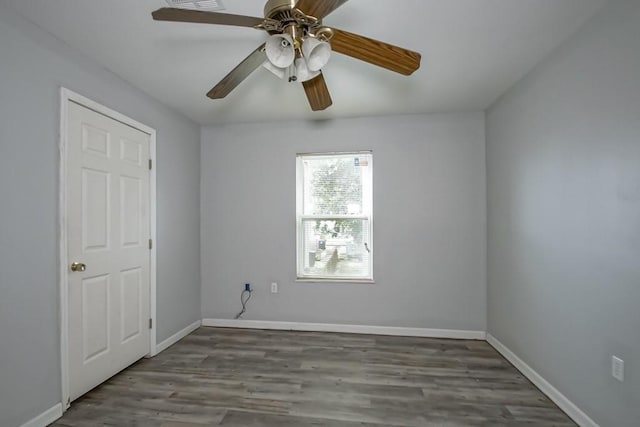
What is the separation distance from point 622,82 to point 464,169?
170 cm

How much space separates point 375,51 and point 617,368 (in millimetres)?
2153

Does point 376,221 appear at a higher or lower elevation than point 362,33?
lower

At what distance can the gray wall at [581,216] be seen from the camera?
5.08 ft

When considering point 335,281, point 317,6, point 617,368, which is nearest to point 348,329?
point 335,281

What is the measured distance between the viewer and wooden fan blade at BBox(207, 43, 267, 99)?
1559 mm

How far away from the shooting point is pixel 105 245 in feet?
7.64

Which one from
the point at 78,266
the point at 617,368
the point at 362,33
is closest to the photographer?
the point at 617,368

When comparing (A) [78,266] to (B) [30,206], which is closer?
(B) [30,206]

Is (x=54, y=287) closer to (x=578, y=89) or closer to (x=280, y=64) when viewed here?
(x=280, y=64)

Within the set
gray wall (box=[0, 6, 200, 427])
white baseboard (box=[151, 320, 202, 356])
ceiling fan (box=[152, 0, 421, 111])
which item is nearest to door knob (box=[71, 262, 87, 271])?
gray wall (box=[0, 6, 200, 427])

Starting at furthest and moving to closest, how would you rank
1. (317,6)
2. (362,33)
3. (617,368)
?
(362,33)
(617,368)
(317,6)

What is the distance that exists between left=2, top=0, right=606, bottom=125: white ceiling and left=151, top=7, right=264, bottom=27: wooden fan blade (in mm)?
387

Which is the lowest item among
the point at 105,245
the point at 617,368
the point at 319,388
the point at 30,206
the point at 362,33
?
the point at 319,388

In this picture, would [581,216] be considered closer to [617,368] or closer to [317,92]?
[617,368]
